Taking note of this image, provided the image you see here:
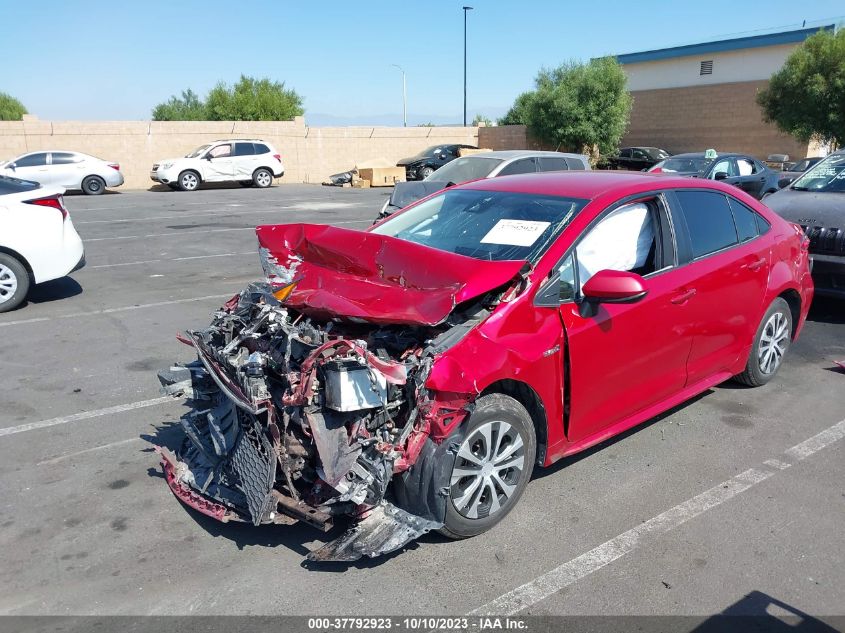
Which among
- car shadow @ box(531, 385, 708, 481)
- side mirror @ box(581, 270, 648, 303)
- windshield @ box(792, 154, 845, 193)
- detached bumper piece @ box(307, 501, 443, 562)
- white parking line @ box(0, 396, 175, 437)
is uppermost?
windshield @ box(792, 154, 845, 193)

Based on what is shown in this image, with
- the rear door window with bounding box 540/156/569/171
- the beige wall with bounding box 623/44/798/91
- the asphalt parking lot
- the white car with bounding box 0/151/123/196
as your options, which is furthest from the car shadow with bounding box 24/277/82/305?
the beige wall with bounding box 623/44/798/91

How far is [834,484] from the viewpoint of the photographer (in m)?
4.26

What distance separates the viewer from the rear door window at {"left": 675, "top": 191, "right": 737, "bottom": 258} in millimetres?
4789

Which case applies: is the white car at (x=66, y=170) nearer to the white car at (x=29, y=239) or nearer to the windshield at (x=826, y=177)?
the white car at (x=29, y=239)

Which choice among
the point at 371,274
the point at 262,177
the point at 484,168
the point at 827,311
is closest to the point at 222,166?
the point at 262,177

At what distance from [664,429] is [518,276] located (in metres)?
2.06

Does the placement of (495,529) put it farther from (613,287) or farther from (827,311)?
(827,311)

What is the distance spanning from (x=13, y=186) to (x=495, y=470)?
288 inches

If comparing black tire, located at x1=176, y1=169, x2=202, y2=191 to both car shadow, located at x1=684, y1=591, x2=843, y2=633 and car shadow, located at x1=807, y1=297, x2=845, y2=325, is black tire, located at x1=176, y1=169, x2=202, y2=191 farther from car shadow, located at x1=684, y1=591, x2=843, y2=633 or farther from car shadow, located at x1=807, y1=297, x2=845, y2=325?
car shadow, located at x1=684, y1=591, x2=843, y2=633

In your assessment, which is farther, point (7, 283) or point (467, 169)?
point (467, 169)

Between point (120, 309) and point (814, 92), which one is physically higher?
point (814, 92)

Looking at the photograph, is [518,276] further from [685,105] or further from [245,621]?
[685,105]

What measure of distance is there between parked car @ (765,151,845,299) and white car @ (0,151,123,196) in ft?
72.4

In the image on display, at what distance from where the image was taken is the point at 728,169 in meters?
15.5
